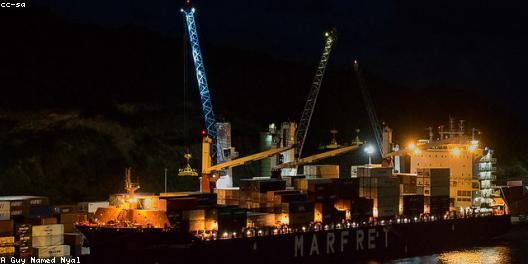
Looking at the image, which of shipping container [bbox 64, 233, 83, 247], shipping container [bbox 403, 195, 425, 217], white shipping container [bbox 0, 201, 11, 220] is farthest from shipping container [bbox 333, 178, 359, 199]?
white shipping container [bbox 0, 201, 11, 220]

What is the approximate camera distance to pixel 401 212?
4031 cm

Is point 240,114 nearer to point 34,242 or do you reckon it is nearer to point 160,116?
point 160,116

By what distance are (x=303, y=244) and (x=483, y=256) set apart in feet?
42.9

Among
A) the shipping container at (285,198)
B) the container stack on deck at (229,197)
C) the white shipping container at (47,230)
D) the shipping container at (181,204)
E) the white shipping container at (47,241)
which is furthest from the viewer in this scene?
the container stack on deck at (229,197)

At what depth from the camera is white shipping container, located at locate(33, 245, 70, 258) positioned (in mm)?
27987

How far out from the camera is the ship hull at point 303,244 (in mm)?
28922

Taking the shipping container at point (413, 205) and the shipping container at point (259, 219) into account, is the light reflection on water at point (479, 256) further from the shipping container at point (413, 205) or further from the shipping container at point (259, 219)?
the shipping container at point (259, 219)

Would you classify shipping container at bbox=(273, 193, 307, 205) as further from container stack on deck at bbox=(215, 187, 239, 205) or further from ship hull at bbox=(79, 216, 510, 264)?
container stack on deck at bbox=(215, 187, 239, 205)

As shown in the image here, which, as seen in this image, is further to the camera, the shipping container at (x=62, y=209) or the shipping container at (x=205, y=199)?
the shipping container at (x=62, y=209)

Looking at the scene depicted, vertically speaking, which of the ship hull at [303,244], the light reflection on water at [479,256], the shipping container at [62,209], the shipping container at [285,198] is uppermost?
the shipping container at [285,198]

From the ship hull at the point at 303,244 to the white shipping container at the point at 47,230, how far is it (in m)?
1.09

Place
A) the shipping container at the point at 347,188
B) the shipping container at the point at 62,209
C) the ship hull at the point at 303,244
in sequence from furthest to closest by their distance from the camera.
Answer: the shipping container at the point at 347,188, the shipping container at the point at 62,209, the ship hull at the point at 303,244

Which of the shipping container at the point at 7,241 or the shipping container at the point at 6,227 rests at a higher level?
the shipping container at the point at 6,227

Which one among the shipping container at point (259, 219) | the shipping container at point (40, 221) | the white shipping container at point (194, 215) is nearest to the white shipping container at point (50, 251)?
the shipping container at point (40, 221)
